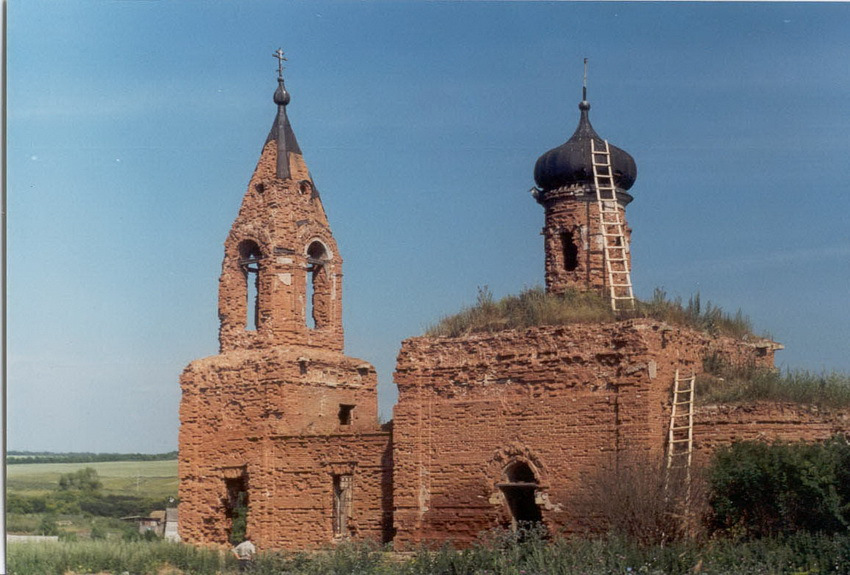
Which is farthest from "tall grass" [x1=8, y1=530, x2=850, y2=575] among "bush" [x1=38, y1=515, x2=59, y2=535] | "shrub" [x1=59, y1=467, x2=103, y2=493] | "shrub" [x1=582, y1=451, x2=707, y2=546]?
"shrub" [x1=59, y1=467, x2=103, y2=493]

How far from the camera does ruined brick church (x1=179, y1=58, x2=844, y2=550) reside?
1881 centimetres

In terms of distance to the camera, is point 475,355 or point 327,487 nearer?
point 475,355

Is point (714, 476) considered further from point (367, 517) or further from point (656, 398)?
point (367, 517)

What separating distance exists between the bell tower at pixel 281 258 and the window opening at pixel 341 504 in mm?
2958

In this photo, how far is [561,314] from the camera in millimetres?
19922

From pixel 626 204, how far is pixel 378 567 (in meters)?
9.28

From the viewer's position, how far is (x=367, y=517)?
21.8 metres

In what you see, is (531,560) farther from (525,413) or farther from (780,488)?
(525,413)

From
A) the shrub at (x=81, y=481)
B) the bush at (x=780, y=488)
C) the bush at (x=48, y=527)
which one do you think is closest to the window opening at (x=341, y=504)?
the bush at (x=48, y=527)

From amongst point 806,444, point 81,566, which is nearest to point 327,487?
point 81,566

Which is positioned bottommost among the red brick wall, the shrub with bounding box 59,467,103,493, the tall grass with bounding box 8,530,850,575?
the tall grass with bounding box 8,530,850,575

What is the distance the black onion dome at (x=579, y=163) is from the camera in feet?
75.0

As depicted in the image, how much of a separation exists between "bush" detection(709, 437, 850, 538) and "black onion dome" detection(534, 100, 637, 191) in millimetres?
6705

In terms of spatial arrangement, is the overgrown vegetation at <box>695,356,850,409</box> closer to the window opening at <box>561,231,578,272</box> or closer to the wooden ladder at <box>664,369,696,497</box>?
the wooden ladder at <box>664,369,696,497</box>
